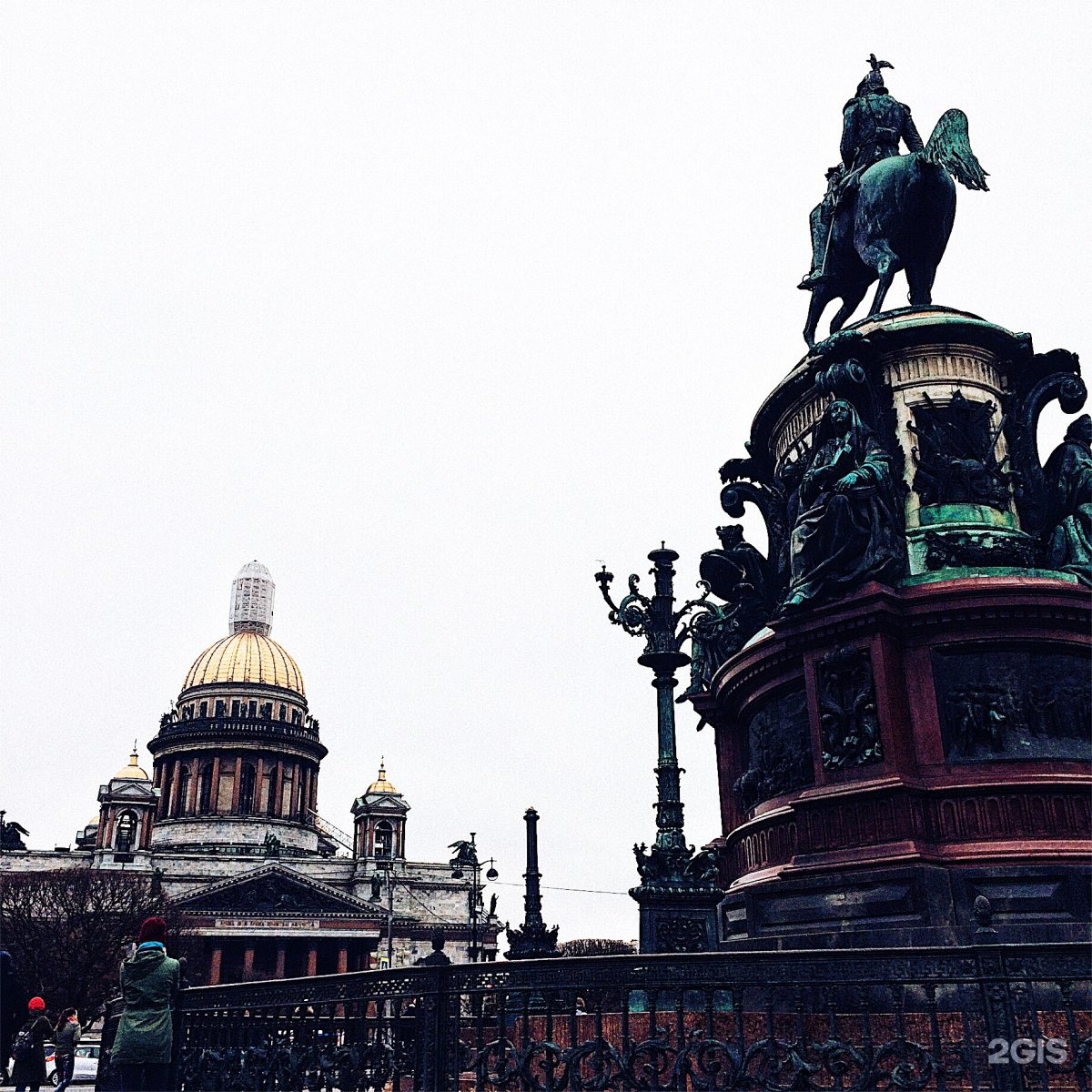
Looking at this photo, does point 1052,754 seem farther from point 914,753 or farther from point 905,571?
point 905,571

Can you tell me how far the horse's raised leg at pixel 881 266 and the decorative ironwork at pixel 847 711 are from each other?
4.83m

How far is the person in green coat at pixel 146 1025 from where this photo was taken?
25.6ft

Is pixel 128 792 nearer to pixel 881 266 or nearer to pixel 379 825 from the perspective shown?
pixel 379 825

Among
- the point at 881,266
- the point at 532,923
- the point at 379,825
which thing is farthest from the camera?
the point at 379,825

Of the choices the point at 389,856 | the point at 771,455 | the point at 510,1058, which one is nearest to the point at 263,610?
the point at 389,856

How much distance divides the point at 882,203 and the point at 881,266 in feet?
2.47

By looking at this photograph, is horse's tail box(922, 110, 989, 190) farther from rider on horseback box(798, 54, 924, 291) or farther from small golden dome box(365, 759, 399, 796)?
small golden dome box(365, 759, 399, 796)

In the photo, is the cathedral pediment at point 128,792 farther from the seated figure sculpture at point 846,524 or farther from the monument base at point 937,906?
the monument base at point 937,906

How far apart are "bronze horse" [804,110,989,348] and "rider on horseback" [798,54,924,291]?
0.32 meters

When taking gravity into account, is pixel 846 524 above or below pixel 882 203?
below

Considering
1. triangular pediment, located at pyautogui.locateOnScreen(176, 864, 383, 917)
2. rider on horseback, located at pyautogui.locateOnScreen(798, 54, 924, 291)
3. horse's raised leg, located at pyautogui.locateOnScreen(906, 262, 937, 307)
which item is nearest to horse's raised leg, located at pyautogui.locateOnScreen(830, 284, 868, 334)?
rider on horseback, located at pyautogui.locateOnScreen(798, 54, 924, 291)

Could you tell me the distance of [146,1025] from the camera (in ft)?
25.7

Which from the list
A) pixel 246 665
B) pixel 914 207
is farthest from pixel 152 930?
pixel 246 665

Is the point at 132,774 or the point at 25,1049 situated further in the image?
the point at 132,774
